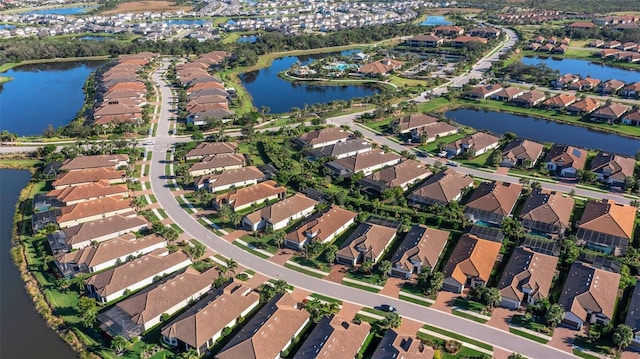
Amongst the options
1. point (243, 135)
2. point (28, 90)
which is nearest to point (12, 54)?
point (28, 90)

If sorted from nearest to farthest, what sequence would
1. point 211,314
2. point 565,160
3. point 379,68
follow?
point 211,314
point 565,160
point 379,68

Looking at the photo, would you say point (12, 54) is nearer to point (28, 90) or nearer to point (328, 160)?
point (28, 90)

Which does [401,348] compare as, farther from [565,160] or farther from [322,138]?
[322,138]

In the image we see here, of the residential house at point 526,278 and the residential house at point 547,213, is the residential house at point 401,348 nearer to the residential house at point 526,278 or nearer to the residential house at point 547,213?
the residential house at point 526,278

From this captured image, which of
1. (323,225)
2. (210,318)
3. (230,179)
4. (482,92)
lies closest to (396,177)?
(323,225)

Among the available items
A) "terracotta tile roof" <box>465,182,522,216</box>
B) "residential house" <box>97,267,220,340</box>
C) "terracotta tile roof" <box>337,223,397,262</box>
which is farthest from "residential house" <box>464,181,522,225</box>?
"residential house" <box>97,267,220,340</box>

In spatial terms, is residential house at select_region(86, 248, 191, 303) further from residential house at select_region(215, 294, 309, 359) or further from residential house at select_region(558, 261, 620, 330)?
residential house at select_region(558, 261, 620, 330)

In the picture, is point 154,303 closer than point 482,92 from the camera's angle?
Yes
